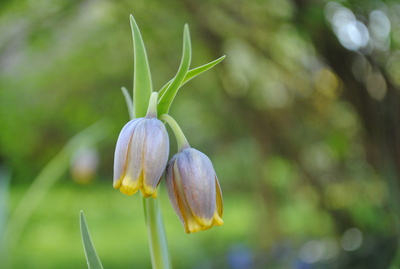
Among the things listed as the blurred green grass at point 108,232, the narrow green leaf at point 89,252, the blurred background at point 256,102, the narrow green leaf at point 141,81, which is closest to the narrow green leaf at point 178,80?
the narrow green leaf at point 141,81

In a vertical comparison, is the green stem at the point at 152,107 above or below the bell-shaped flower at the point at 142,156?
above

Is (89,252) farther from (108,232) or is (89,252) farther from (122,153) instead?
(108,232)

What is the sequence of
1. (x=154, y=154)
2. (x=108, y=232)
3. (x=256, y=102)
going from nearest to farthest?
1. (x=154, y=154)
2. (x=256, y=102)
3. (x=108, y=232)

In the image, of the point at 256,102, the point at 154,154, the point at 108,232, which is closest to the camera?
the point at 154,154

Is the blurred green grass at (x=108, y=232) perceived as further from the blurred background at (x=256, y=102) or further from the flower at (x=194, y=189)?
the flower at (x=194, y=189)

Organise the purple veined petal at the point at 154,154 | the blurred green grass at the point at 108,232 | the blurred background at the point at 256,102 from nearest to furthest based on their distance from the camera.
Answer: the purple veined petal at the point at 154,154 < the blurred background at the point at 256,102 < the blurred green grass at the point at 108,232

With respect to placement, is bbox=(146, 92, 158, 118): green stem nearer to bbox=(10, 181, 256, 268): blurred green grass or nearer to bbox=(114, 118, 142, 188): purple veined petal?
bbox=(114, 118, 142, 188): purple veined petal

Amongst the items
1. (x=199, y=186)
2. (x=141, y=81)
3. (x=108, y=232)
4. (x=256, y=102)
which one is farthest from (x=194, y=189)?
(x=108, y=232)

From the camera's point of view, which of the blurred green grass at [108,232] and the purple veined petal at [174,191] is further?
the blurred green grass at [108,232]
